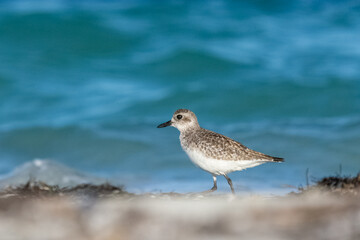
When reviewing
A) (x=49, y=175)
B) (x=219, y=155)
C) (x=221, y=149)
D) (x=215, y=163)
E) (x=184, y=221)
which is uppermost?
(x=49, y=175)

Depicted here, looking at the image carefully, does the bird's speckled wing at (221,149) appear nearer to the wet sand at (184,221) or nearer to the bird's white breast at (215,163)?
the bird's white breast at (215,163)

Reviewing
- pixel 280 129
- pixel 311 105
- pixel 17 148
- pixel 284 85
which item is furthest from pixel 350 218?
pixel 284 85

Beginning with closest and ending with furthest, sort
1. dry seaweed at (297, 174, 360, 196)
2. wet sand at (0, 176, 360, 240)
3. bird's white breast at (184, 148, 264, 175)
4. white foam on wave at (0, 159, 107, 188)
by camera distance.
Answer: wet sand at (0, 176, 360, 240) → dry seaweed at (297, 174, 360, 196) → bird's white breast at (184, 148, 264, 175) → white foam on wave at (0, 159, 107, 188)

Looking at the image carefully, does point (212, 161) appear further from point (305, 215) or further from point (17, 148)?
point (17, 148)

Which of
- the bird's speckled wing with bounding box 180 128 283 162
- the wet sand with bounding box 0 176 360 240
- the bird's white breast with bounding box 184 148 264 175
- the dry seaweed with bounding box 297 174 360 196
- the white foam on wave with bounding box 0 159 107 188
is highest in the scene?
the white foam on wave with bounding box 0 159 107 188

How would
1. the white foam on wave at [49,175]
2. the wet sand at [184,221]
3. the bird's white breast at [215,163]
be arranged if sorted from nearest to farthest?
the wet sand at [184,221] → the bird's white breast at [215,163] → the white foam on wave at [49,175]

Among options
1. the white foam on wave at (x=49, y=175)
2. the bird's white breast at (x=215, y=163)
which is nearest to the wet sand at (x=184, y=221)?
the bird's white breast at (x=215, y=163)

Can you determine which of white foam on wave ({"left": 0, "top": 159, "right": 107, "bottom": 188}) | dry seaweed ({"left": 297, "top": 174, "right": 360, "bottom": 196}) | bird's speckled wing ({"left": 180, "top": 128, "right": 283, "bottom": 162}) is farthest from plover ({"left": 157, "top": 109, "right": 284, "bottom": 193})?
white foam on wave ({"left": 0, "top": 159, "right": 107, "bottom": 188})

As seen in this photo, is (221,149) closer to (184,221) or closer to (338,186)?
(338,186)

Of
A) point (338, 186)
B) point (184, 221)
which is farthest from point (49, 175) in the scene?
point (184, 221)

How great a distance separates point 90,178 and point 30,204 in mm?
8648

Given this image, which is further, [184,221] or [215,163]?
[215,163]

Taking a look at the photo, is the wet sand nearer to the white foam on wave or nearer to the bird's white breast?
the bird's white breast

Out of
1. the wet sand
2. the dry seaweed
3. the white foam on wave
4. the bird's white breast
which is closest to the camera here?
the wet sand
